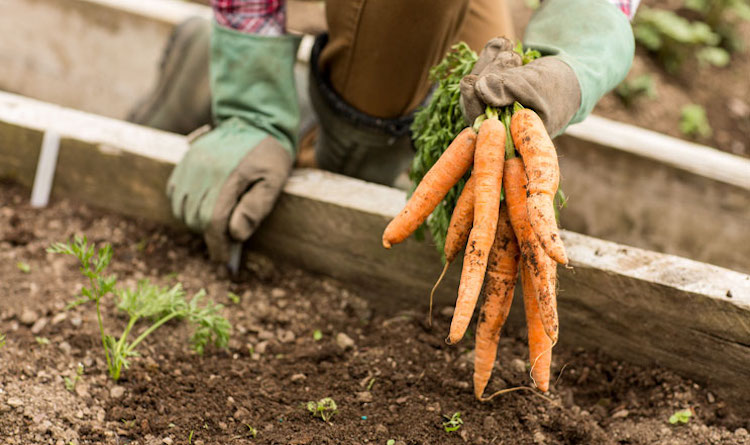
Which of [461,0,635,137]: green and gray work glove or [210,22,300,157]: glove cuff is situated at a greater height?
[461,0,635,137]: green and gray work glove

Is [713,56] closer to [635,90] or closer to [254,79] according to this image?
[635,90]

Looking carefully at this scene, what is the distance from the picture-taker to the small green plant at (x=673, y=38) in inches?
146

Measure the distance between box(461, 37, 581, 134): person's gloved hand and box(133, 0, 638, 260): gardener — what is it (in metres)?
0.09

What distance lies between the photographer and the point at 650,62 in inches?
155

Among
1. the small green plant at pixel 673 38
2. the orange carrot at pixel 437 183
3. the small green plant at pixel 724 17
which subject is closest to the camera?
the orange carrot at pixel 437 183

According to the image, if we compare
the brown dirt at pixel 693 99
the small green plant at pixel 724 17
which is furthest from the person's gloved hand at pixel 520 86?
the small green plant at pixel 724 17

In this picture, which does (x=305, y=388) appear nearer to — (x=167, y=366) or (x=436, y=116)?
(x=167, y=366)

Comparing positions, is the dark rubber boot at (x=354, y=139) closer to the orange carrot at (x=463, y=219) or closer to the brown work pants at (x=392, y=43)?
the brown work pants at (x=392, y=43)

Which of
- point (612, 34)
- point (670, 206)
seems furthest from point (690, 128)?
point (612, 34)

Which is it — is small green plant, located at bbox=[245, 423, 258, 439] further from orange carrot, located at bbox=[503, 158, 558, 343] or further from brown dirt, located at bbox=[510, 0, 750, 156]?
brown dirt, located at bbox=[510, 0, 750, 156]

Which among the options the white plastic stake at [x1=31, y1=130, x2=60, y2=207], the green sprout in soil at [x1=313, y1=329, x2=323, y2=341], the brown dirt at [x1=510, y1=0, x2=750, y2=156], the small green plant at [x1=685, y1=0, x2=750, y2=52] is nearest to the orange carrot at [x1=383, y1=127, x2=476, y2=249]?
the green sprout in soil at [x1=313, y1=329, x2=323, y2=341]

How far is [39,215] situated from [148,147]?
47 cm

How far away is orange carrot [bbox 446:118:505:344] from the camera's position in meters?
1.43

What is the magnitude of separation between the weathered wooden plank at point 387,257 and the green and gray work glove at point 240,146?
109 millimetres
